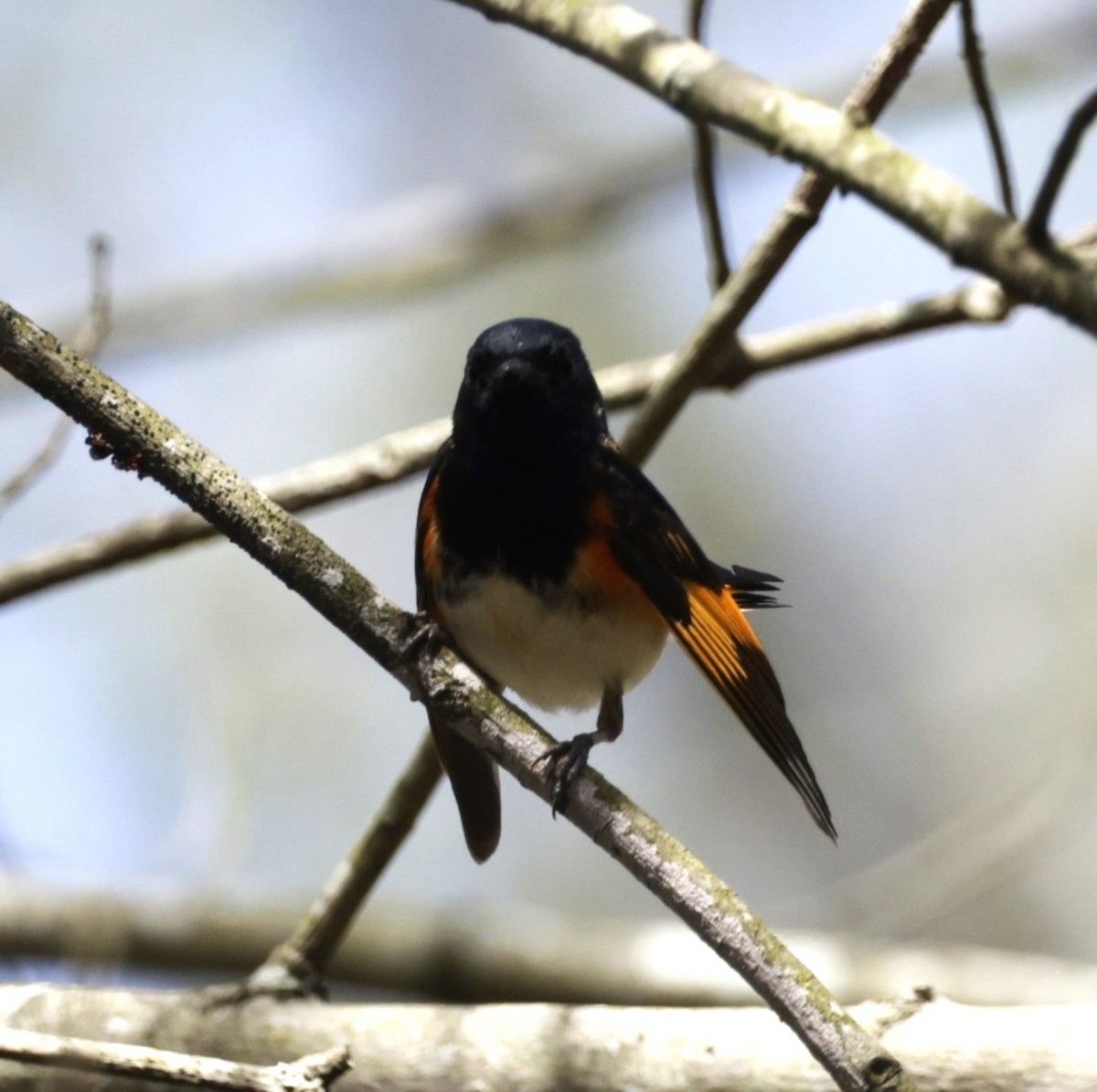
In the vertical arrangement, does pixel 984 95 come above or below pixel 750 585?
above

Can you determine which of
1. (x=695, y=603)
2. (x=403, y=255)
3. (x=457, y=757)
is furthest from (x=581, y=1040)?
(x=403, y=255)

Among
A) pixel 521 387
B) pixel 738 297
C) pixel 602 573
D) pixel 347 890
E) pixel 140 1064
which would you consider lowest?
pixel 140 1064

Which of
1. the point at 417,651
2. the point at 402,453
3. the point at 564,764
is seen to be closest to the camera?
the point at 417,651

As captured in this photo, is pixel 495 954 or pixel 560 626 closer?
pixel 560 626

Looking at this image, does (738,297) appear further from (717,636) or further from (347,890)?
(347,890)

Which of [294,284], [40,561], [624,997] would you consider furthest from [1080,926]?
[40,561]

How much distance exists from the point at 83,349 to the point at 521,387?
1.25 m

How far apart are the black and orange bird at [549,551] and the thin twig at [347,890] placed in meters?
0.12

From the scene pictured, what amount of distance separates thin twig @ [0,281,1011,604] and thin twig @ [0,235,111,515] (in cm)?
21

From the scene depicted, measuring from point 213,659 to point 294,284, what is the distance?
Result: 1849 mm

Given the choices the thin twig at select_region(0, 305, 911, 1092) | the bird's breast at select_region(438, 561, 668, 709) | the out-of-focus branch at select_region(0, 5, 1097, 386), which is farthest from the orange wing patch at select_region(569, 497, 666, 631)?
the out-of-focus branch at select_region(0, 5, 1097, 386)

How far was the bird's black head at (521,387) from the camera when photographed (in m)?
3.03

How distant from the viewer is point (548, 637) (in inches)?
119

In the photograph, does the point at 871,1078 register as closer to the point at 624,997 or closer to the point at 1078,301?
the point at 1078,301
